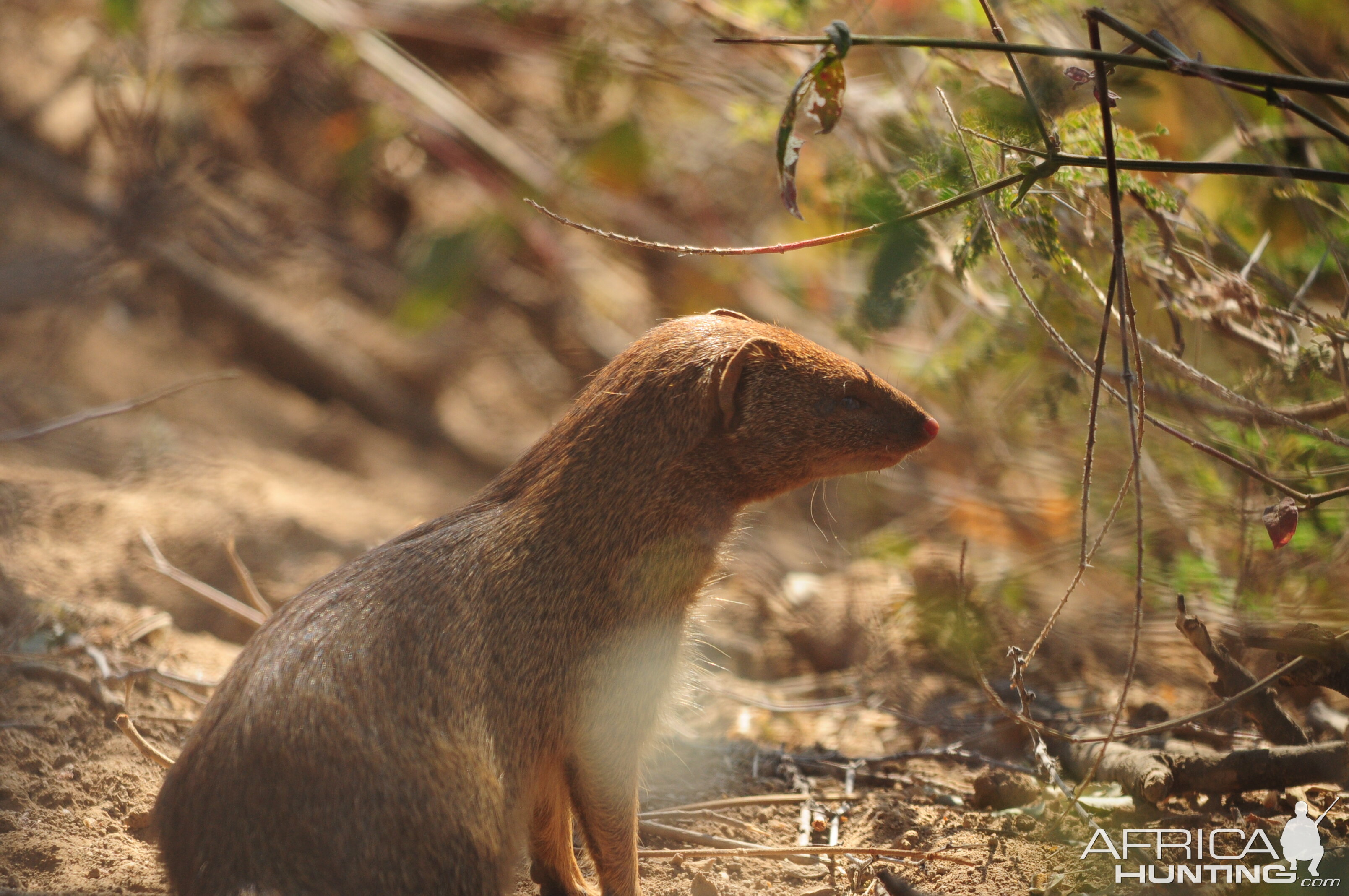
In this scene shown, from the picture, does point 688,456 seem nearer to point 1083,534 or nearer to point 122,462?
point 1083,534

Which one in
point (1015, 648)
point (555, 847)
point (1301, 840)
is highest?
point (1015, 648)

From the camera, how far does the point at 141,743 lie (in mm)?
2977

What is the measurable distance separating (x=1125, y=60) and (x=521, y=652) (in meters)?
1.88

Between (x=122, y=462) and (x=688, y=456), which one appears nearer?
(x=688, y=456)

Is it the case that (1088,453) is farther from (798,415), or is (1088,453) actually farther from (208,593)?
(208,593)

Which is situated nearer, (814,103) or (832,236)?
(814,103)

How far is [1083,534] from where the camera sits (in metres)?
2.28

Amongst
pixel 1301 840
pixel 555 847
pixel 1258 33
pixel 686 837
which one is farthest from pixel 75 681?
pixel 1258 33

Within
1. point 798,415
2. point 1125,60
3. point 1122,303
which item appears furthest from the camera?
point 798,415

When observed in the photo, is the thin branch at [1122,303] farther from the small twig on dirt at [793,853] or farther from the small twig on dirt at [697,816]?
the small twig on dirt at [697,816]

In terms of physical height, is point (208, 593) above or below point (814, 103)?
below

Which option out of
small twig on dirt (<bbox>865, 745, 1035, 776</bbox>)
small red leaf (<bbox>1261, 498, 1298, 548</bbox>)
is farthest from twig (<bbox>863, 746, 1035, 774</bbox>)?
small red leaf (<bbox>1261, 498, 1298, 548</bbox>)

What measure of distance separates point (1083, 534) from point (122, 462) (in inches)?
173

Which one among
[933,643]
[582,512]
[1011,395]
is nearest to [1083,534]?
[582,512]
